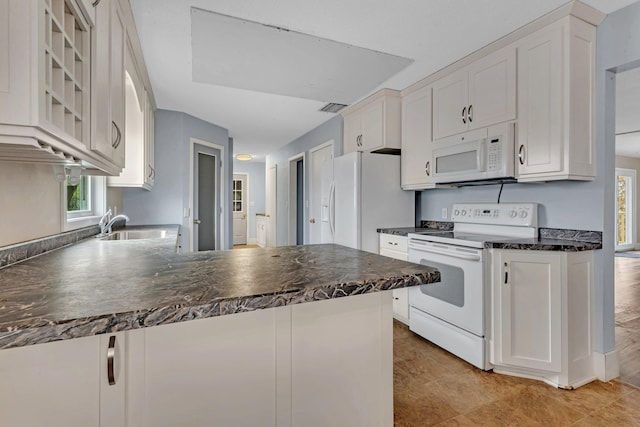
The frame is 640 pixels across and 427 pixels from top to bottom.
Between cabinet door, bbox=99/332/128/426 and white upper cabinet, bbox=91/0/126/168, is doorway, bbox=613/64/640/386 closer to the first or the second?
cabinet door, bbox=99/332/128/426

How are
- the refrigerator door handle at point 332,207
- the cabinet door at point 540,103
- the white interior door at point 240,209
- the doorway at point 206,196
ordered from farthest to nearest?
the white interior door at point 240,209 → the doorway at point 206,196 → the refrigerator door handle at point 332,207 → the cabinet door at point 540,103

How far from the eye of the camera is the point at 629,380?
198 cm

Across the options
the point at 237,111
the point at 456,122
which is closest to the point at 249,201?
the point at 237,111

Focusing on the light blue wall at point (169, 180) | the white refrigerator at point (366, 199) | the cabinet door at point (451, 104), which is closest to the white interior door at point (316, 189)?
the white refrigerator at point (366, 199)

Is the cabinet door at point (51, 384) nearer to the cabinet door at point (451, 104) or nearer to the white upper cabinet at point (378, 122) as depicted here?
the cabinet door at point (451, 104)

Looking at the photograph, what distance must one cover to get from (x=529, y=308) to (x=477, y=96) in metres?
1.64

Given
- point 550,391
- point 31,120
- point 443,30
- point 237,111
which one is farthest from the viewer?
point 237,111

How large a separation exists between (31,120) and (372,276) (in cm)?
99

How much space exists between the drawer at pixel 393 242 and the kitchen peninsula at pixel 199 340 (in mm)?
1689

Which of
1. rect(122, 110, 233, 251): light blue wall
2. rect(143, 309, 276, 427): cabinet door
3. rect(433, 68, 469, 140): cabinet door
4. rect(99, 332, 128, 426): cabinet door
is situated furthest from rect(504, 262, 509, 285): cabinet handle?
rect(122, 110, 233, 251): light blue wall

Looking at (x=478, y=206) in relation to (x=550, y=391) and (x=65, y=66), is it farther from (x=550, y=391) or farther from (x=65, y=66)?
(x=65, y=66)

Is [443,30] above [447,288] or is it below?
above

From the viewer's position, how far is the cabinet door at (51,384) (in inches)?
27.9

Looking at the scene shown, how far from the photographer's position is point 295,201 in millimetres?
6008
